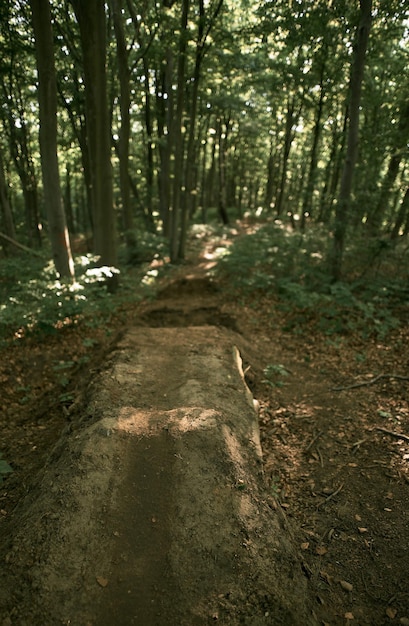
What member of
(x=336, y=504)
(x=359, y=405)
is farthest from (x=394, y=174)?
(x=336, y=504)

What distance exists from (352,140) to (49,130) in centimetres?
794

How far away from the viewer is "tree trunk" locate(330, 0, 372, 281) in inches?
348

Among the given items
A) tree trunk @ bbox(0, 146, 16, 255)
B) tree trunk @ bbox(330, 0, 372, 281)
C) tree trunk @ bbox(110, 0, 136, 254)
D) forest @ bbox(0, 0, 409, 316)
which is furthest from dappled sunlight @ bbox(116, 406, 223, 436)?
tree trunk @ bbox(0, 146, 16, 255)

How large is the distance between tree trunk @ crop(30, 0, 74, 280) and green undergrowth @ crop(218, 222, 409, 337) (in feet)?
19.2

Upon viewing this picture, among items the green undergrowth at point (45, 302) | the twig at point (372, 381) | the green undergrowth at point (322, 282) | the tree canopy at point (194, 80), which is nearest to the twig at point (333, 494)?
the twig at point (372, 381)

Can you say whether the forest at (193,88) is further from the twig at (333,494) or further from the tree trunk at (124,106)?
the twig at (333,494)

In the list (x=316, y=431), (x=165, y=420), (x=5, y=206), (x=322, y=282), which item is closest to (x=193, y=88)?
(x=322, y=282)

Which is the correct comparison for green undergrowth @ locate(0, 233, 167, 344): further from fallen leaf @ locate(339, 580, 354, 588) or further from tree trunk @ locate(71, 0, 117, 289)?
fallen leaf @ locate(339, 580, 354, 588)

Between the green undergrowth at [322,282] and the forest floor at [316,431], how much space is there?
57 cm

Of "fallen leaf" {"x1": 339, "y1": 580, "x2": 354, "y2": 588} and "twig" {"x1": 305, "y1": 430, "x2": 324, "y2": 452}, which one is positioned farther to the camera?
"twig" {"x1": 305, "y1": 430, "x2": 324, "y2": 452}

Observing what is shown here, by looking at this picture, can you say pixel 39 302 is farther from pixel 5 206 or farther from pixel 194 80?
pixel 194 80

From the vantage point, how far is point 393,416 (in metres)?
5.79

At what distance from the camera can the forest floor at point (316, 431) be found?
3490 millimetres

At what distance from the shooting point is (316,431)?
564cm
